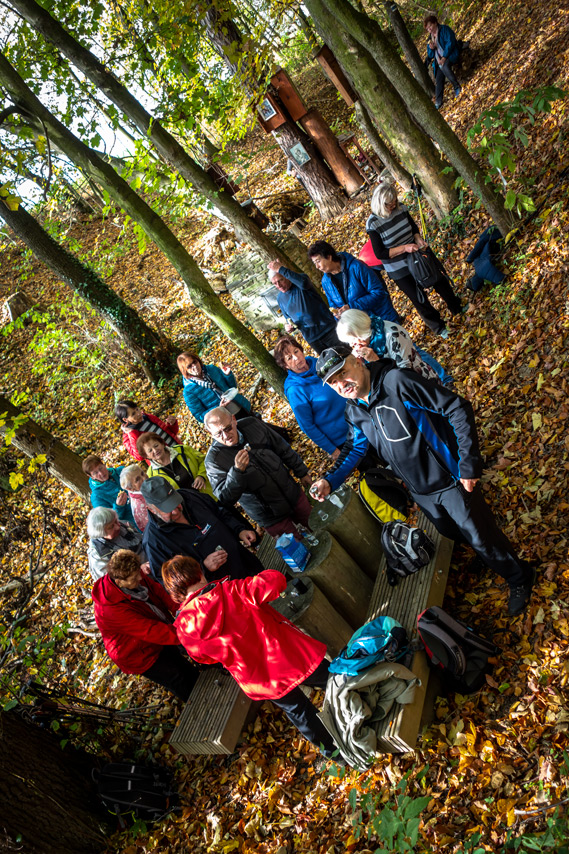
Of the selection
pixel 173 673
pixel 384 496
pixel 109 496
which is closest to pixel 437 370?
pixel 384 496

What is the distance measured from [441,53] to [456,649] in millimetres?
12261

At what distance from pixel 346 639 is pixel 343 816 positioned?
1167 mm

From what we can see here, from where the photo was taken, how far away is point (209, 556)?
425 cm

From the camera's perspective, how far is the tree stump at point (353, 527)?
457 cm

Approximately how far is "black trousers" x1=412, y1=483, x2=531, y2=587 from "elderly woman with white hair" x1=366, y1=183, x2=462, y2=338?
3.00 meters

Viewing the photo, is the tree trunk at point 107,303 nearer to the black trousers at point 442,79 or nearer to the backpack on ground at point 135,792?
the backpack on ground at point 135,792

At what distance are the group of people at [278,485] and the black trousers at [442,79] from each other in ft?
25.8

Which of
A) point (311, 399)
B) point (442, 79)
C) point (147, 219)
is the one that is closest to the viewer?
point (311, 399)

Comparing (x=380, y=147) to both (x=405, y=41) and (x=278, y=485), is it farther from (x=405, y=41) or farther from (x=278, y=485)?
(x=278, y=485)

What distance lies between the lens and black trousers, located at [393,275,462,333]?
226 inches

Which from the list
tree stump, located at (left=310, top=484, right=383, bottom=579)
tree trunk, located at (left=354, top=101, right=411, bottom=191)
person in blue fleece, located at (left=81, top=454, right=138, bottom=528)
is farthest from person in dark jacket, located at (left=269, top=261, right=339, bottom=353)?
tree trunk, located at (left=354, top=101, right=411, bottom=191)

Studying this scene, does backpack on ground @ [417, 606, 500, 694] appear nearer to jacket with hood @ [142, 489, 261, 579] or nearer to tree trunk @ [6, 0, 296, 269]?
jacket with hood @ [142, 489, 261, 579]

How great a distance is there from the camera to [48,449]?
7.18m

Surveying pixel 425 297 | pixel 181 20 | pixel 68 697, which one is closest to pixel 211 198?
pixel 181 20
